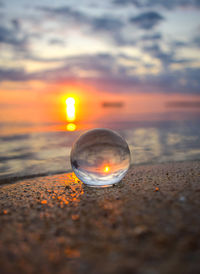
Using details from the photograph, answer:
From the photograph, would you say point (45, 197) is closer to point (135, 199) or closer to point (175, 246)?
point (135, 199)

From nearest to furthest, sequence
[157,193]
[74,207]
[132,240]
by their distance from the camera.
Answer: [132,240] → [74,207] → [157,193]

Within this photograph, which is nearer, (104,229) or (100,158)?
(104,229)

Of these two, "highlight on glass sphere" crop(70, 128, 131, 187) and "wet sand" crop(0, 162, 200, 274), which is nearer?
"wet sand" crop(0, 162, 200, 274)

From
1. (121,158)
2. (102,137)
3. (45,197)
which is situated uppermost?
(102,137)

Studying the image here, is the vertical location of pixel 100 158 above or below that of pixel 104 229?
above

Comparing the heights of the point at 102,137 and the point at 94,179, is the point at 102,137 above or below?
above

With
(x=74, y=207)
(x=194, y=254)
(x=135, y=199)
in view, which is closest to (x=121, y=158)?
(x=135, y=199)
